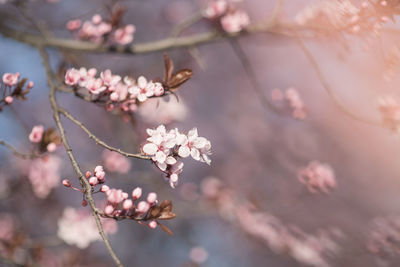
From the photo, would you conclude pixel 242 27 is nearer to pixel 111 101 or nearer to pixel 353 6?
pixel 353 6

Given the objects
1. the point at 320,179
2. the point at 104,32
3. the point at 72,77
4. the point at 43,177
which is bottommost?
the point at 43,177

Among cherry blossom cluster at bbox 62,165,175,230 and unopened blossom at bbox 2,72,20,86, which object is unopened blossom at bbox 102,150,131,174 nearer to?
unopened blossom at bbox 2,72,20,86

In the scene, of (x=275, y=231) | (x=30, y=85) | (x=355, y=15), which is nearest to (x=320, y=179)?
(x=355, y=15)

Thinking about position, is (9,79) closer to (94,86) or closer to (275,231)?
(94,86)

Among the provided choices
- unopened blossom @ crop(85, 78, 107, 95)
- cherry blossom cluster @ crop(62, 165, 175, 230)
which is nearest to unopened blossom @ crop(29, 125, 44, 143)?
unopened blossom @ crop(85, 78, 107, 95)

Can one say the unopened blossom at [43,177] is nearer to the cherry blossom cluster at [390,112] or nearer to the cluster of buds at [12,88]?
the cluster of buds at [12,88]

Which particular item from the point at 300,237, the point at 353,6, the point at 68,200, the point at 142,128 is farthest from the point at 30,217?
the point at 353,6
